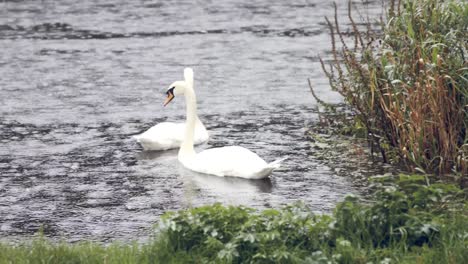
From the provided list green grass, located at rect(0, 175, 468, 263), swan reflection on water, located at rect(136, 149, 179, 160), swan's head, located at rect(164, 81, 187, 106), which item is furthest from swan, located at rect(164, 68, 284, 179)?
green grass, located at rect(0, 175, 468, 263)

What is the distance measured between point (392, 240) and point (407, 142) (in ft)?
9.30

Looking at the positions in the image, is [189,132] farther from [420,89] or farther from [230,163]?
[420,89]

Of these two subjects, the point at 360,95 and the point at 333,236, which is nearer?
the point at 333,236

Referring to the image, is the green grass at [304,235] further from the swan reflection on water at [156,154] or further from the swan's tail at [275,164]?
the swan reflection on water at [156,154]

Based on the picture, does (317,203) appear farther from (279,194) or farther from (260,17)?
(260,17)

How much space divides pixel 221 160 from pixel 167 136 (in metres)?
1.30

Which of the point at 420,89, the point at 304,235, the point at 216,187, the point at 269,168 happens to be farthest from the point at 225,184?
the point at 304,235

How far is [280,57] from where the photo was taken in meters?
16.6

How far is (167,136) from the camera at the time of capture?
37.8 ft

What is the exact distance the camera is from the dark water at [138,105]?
31.0 ft

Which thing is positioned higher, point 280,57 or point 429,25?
point 429,25

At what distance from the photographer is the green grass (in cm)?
683

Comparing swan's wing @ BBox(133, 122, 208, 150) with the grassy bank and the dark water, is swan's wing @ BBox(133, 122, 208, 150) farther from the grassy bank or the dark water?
the grassy bank

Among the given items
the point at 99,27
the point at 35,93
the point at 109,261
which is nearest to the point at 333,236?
the point at 109,261
